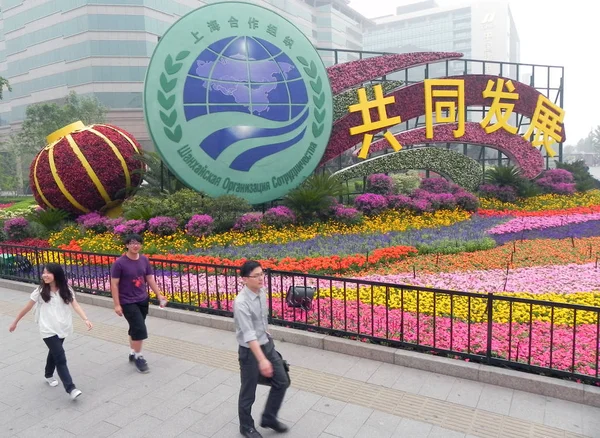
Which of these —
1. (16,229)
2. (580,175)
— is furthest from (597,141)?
(16,229)

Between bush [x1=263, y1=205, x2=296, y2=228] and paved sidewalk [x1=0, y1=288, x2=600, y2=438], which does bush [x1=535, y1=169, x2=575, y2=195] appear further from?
paved sidewalk [x1=0, y1=288, x2=600, y2=438]

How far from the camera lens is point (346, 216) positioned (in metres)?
13.3

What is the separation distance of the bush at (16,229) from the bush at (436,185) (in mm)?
12663

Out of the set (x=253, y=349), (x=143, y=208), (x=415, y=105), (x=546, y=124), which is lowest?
(x=253, y=349)

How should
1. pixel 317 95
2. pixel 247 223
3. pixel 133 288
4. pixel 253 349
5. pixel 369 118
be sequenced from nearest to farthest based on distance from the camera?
1. pixel 253 349
2. pixel 133 288
3. pixel 247 223
4. pixel 317 95
5. pixel 369 118

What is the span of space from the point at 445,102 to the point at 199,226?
1079 cm

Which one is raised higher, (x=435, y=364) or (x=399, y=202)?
(x=399, y=202)

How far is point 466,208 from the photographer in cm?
1559

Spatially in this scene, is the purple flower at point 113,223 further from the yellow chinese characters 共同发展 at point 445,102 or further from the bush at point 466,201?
the yellow chinese characters 共同发展 at point 445,102

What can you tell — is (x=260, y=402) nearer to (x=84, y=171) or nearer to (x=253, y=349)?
(x=253, y=349)

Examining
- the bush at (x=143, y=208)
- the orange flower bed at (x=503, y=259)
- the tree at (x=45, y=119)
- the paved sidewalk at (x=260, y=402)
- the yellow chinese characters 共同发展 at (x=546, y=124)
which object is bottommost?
the paved sidewalk at (x=260, y=402)

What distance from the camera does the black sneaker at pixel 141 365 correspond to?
5312 millimetres

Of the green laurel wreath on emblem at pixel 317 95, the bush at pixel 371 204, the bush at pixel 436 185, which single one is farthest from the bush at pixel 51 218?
the bush at pixel 436 185

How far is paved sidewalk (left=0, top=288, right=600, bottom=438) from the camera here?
4.07 m
